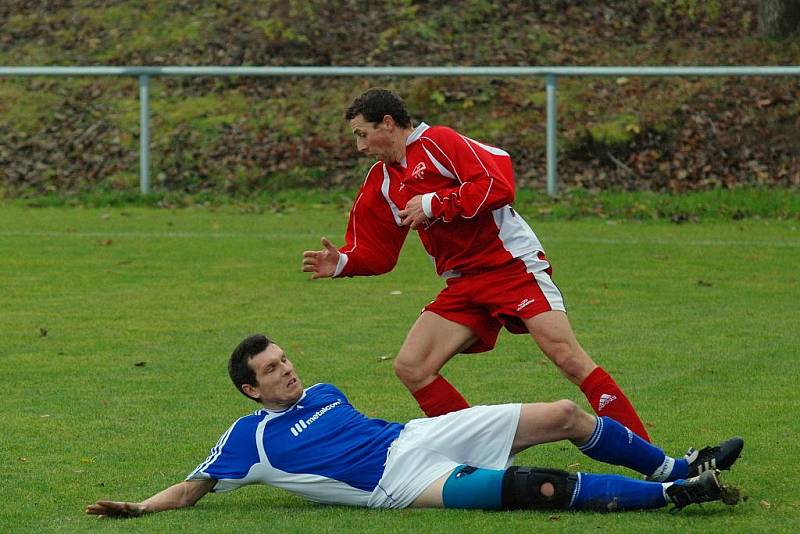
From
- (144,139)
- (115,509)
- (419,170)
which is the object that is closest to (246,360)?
(115,509)

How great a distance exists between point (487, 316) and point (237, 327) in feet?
15.3

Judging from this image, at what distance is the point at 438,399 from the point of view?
7.55m

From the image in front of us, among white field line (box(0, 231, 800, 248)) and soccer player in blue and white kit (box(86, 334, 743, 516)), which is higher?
soccer player in blue and white kit (box(86, 334, 743, 516))

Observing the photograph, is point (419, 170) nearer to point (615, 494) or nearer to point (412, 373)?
point (412, 373)

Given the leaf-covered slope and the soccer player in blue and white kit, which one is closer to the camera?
the soccer player in blue and white kit

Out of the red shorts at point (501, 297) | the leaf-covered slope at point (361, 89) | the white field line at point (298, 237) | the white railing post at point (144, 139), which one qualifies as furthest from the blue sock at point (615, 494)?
the white railing post at point (144, 139)

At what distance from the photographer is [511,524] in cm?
625

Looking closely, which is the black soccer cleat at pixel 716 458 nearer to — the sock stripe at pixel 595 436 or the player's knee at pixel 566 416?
the sock stripe at pixel 595 436

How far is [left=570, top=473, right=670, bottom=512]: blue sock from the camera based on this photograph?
6.36 meters

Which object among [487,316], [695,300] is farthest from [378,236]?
[695,300]

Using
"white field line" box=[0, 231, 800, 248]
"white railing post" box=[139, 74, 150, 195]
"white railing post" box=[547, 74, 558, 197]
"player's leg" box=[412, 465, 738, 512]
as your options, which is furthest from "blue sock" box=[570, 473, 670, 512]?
"white railing post" box=[139, 74, 150, 195]

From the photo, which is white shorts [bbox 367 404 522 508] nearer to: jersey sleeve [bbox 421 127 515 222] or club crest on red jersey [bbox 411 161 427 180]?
jersey sleeve [bbox 421 127 515 222]

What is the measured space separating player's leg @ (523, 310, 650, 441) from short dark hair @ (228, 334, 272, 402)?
4.60 feet

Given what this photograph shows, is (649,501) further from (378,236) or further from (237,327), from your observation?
(237,327)
